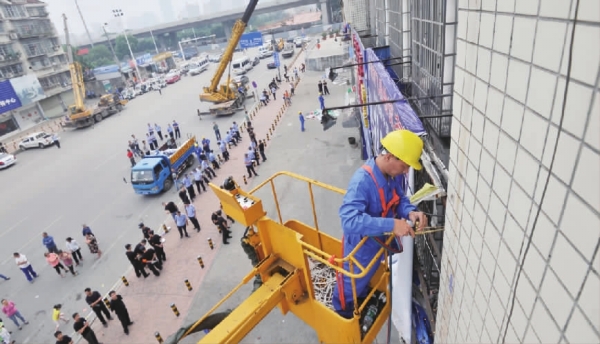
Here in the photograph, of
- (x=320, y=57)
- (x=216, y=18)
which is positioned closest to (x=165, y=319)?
(x=320, y=57)

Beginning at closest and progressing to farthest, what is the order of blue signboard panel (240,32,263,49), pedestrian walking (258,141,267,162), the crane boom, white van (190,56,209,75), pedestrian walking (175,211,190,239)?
pedestrian walking (175,211,190,239) → pedestrian walking (258,141,267,162) → the crane boom → blue signboard panel (240,32,263,49) → white van (190,56,209,75)

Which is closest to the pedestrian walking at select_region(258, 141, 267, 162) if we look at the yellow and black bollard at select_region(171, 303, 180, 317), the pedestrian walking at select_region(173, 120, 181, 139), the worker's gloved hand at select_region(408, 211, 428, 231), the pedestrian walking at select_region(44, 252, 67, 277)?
the pedestrian walking at select_region(173, 120, 181, 139)

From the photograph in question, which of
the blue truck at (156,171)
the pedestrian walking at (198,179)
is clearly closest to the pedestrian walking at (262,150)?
the pedestrian walking at (198,179)

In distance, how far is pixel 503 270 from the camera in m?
2.21

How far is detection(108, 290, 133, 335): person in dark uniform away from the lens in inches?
341

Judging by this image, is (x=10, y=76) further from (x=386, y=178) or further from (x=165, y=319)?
(x=386, y=178)

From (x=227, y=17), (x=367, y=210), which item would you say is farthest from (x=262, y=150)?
(x=227, y=17)

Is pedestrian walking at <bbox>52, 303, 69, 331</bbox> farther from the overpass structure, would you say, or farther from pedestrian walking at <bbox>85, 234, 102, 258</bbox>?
the overpass structure

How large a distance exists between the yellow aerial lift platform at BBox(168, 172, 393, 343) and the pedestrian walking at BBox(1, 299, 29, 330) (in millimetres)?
7996

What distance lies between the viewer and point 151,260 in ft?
35.3

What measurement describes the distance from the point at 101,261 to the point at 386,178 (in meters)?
12.2

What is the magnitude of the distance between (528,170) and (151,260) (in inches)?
438

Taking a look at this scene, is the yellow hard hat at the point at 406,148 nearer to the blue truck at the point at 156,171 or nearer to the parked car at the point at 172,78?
the blue truck at the point at 156,171

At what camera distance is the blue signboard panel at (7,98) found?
31109 millimetres
